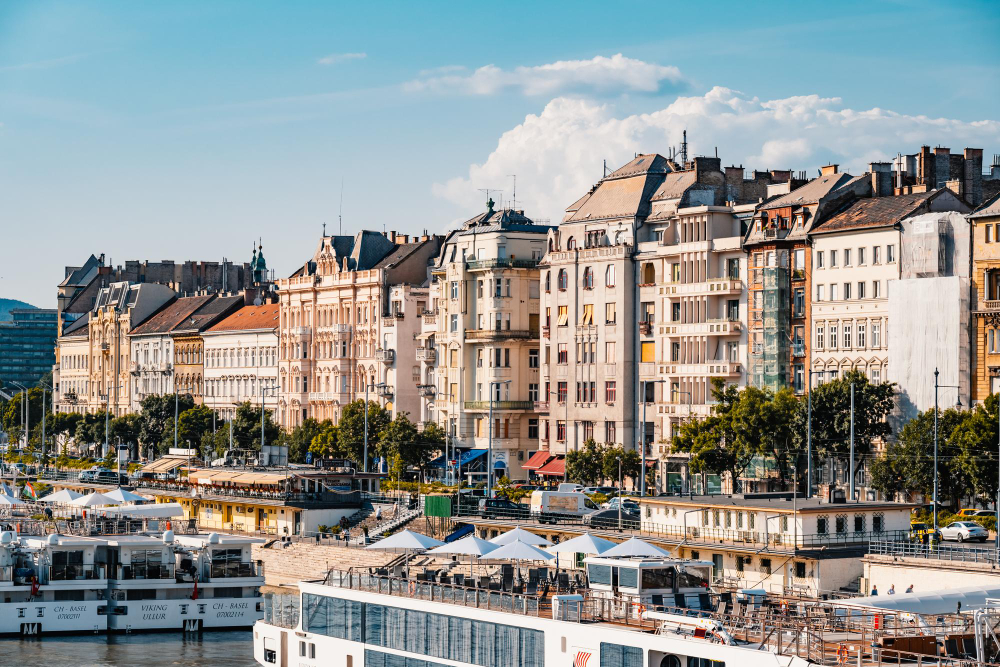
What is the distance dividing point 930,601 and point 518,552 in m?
19.2

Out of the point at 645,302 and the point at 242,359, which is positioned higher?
the point at 645,302

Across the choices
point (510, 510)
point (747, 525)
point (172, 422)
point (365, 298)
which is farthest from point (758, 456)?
point (172, 422)

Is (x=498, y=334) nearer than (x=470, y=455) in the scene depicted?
No

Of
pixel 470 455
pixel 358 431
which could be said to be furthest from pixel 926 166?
pixel 358 431

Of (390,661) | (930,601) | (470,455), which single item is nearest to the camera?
(930,601)

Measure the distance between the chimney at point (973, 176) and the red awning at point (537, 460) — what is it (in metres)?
32.9

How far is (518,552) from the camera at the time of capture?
Answer: 199 ft

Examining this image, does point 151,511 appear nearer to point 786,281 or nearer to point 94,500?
point 94,500

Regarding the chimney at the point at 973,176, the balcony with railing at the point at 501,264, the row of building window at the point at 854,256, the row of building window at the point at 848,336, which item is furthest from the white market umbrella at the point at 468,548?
the balcony with railing at the point at 501,264

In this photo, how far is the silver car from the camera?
248 ft

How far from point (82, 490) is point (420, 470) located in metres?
24.3

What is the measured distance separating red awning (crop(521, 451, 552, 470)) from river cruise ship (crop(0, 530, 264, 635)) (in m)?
41.1

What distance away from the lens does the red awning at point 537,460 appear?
12175 cm

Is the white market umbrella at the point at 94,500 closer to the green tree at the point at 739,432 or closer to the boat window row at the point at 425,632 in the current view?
the green tree at the point at 739,432
